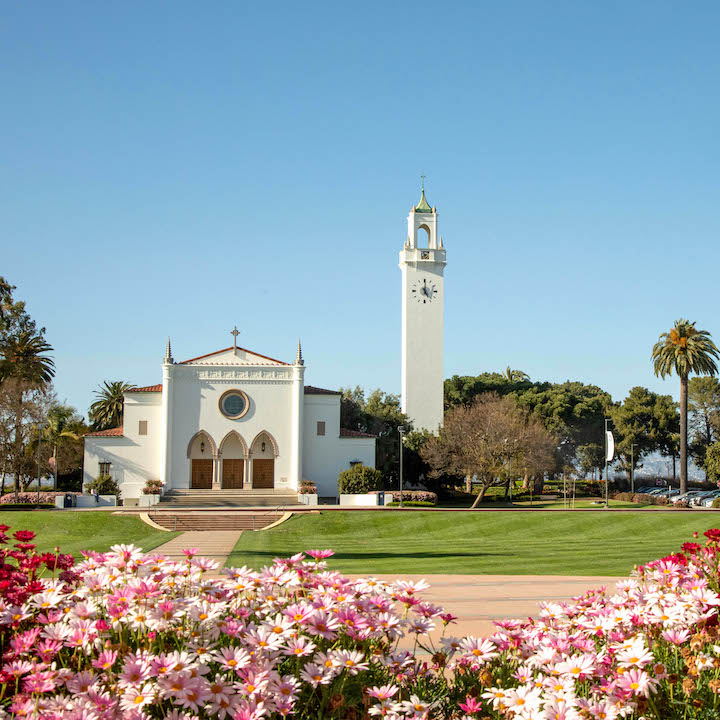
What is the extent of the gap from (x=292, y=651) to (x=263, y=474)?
174 feet

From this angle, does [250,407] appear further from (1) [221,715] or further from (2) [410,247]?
(1) [221,715]

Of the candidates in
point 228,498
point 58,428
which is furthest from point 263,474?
point 58,428

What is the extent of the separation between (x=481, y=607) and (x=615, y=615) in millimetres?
8674

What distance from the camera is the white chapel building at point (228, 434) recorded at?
183 feet

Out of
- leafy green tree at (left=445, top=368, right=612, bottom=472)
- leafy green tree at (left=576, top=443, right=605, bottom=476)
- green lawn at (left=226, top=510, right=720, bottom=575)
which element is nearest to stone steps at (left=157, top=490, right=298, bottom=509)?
green lawn at (left=226, top=510, right=720, bottom=575)

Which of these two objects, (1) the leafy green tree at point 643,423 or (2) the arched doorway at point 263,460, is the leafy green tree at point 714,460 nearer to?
(1) the leafy green tree at point 643,423

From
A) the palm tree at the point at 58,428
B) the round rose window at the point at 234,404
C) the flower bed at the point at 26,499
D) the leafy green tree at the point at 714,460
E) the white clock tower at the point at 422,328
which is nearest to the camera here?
the flower bed at the point at 26,499

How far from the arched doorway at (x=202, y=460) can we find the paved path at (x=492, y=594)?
1543 inches

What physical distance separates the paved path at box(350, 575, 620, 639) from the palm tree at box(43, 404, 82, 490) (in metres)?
50.5

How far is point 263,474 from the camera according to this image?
187 ft

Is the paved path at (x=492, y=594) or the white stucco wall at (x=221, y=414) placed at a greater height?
the white stucco wall at (x=221, y=414)

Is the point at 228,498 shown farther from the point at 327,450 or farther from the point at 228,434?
the point at 327,450

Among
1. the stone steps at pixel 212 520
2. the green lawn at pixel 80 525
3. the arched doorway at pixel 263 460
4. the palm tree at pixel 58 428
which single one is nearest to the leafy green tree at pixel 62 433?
the palm tree at pixel 58 428

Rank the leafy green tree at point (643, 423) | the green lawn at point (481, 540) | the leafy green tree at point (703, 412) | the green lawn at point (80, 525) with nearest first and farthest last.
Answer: the green lawn at point (481, 540)
the green lawn at point (80, 525)
the leafy green tree at point (643, 423)
the leafy green tree at point (703, 412)
